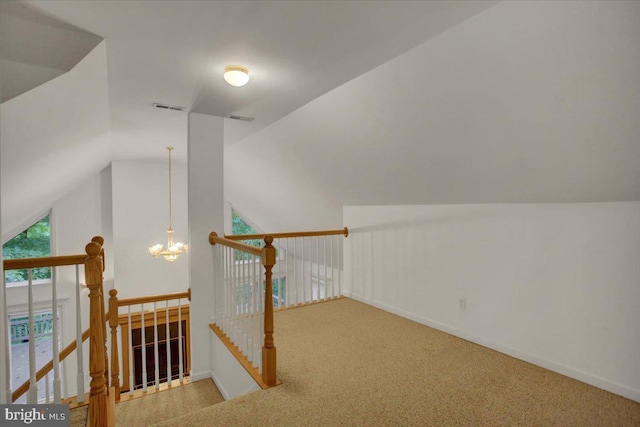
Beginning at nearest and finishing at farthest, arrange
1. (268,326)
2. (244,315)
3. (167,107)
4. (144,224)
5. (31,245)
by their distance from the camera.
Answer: (268,326) → (244,315) → (167,107) → (31,245) → (144,224)

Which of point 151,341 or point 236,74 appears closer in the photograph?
point 236,74

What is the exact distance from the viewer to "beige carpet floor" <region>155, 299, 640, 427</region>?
192 centimetres

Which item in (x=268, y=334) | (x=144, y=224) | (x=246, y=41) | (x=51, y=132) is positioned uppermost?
(x=246, y=41)

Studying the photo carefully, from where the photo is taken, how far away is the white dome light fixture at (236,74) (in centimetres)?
249

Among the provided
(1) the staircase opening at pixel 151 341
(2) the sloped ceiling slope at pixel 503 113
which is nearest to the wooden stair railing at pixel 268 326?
(2) the sloped ceiling slope at pixel 503 113

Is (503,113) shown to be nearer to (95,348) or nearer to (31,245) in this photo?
(95,348)

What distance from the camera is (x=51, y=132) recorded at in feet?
9.61

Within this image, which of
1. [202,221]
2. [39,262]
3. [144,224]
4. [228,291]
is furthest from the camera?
[144,224]

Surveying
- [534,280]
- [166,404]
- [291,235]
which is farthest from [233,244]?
[534,280]

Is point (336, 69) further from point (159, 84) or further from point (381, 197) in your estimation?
point (381, 197)

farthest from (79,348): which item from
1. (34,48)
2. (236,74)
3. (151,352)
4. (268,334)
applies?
(151,352)

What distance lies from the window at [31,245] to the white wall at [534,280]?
654cm

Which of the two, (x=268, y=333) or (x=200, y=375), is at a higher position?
(x=268, y=333)

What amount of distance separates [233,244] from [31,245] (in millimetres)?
5735
